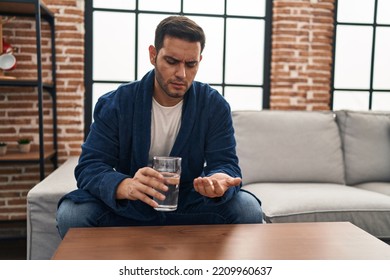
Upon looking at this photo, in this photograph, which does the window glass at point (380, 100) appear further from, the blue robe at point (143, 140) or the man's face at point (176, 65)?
the man's face at point (176, 65)

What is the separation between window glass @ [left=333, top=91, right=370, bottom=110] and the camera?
10.8 ft

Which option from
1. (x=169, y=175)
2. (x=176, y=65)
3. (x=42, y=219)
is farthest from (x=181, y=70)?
(x=42, y=219)

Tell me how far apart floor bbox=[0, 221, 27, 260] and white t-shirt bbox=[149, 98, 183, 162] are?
1.29 m

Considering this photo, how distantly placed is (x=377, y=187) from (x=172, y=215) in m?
1.41

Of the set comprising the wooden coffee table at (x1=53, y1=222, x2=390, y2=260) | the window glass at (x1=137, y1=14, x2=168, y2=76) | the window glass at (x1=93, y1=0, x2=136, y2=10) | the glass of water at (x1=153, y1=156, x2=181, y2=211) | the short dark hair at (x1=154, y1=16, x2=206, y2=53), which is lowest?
the wooden coffee table at (x1=53, y1=222, x2=390, y2=260)

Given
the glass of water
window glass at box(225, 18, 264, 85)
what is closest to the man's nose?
the glass of water

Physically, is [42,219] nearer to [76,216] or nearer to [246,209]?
[76,216]

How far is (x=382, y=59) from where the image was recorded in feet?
11.1

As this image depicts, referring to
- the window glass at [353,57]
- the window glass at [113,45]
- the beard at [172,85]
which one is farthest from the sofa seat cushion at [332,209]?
the window glass at [113,45]

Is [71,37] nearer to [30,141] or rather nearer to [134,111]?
[30,141]

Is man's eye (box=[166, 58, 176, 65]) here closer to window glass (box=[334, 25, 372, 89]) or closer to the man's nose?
the man's nose

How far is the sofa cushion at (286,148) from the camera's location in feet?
7.93

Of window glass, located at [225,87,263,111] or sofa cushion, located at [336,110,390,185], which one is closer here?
sofa cushion, located at [336,110,390,185]

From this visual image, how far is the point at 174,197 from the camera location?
1.21 m
